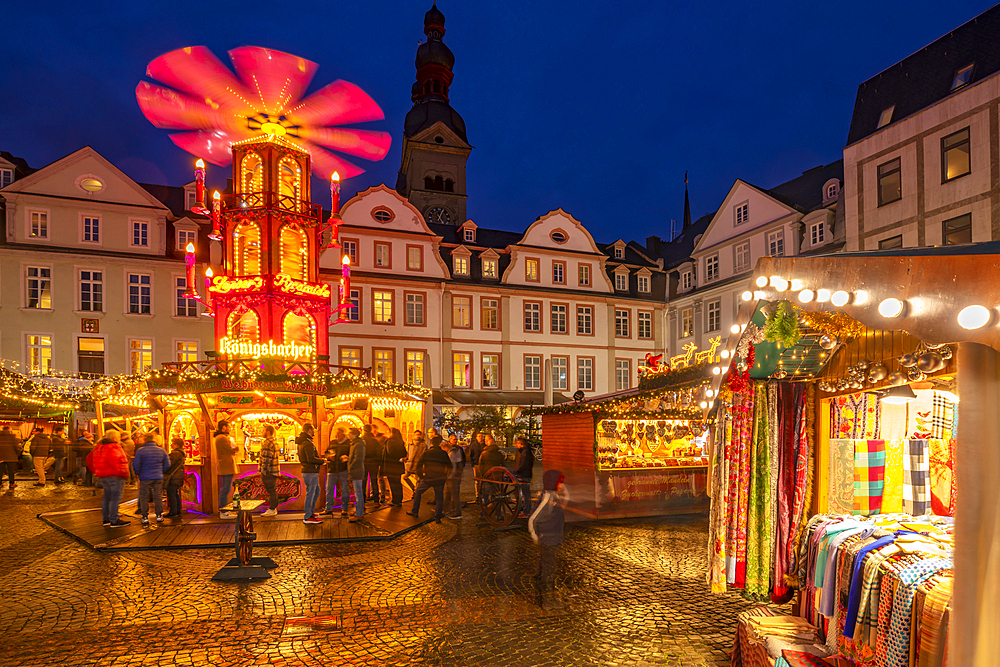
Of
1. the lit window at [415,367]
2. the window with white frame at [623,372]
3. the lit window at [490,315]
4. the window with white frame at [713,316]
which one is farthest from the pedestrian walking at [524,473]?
the window with white frame at [623,372]

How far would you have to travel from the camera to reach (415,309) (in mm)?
30812

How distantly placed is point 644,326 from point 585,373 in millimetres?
4763

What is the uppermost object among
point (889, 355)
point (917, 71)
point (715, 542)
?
point (917, 71)

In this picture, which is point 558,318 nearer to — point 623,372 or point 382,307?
point 623,372

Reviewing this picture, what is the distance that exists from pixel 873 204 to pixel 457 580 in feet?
71.6

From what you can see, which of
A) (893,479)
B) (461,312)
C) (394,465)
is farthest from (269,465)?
(461,312)

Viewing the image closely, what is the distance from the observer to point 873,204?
2275 centimetres

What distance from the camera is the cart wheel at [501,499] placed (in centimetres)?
1130

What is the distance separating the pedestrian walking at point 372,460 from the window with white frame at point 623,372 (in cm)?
2273

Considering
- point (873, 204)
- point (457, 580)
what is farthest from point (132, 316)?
point (873, 204)

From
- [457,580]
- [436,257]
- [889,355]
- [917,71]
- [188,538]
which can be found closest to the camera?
[889,355]

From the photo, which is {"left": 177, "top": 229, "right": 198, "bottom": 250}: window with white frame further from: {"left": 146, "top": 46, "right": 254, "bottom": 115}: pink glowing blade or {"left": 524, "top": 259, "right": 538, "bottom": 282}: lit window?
{"left": 524, "top": 259, "right": 538, "bottom": 282}: lit window

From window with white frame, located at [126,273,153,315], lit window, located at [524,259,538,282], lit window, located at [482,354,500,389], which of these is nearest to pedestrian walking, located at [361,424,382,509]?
lit window, located at [482,354,500,389]

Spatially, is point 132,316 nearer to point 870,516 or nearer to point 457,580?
point 457,580
